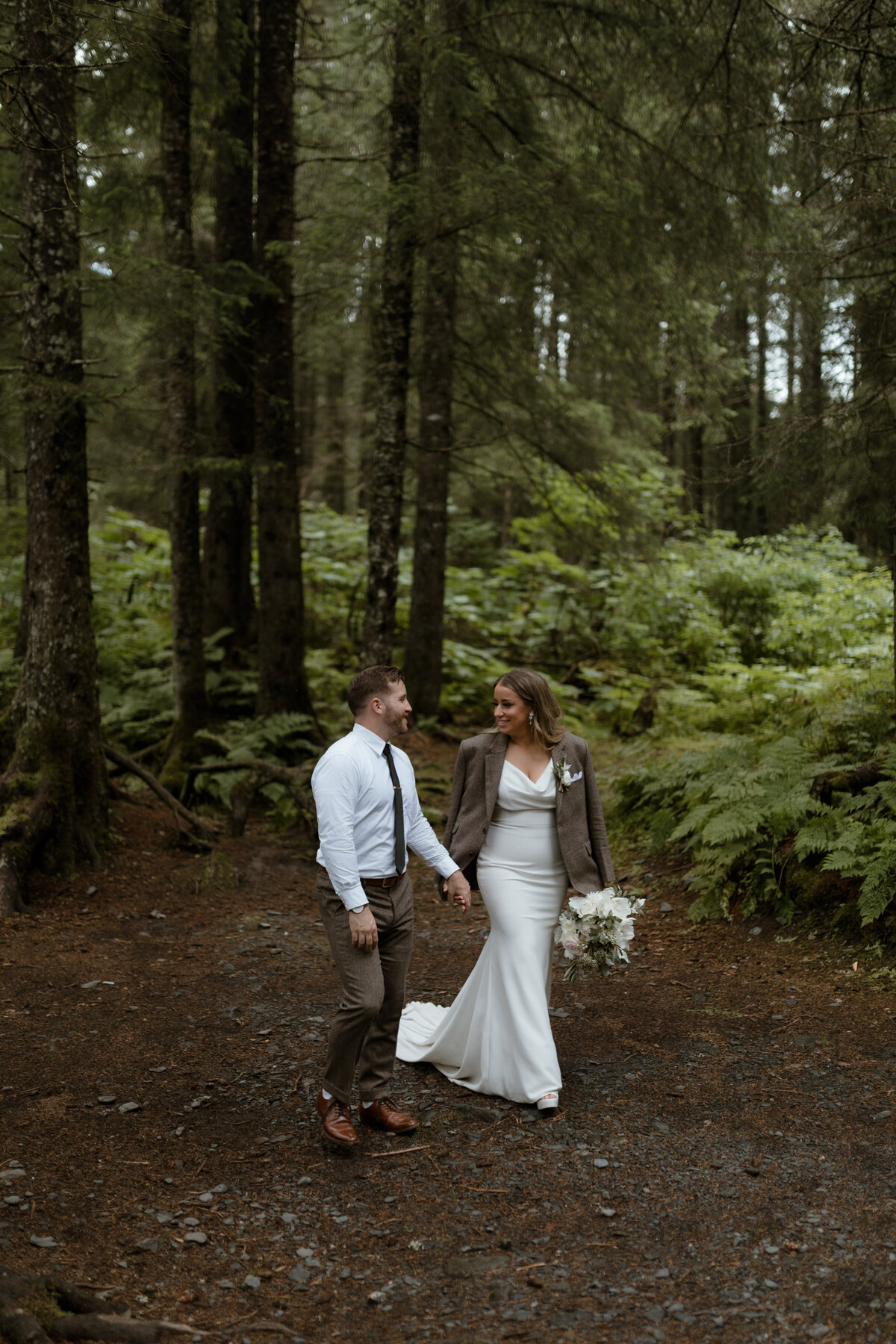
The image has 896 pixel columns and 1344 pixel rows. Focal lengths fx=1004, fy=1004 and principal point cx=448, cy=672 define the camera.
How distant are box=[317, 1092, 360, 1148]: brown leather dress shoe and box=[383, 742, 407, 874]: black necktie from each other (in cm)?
105

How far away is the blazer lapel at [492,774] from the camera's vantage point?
17.0ft

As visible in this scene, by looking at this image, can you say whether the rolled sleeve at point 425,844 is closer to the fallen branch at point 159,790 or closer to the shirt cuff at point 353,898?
the shirt cuff at point 353,898

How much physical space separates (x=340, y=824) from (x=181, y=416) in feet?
24.5

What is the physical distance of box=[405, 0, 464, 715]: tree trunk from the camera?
10172mm

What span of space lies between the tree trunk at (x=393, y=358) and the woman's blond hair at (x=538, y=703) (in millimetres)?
5685

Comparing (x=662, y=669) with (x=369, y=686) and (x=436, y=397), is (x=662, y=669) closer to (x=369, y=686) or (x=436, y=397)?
(x=436, y=397)

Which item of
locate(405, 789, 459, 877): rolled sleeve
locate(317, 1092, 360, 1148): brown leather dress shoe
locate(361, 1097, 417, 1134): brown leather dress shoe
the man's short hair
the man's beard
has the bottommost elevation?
locate(361, 1097, 417, 1134): brown leather dress shoe

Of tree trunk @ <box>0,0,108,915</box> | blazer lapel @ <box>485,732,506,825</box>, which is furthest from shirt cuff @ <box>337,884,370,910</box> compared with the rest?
tree trunk @ <box>0,0,108,915</box>

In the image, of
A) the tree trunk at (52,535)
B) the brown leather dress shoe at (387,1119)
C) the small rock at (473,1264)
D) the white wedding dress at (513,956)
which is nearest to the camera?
the small rock at (473,1264)

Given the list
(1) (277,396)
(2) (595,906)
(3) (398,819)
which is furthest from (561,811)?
(1) (277,396)

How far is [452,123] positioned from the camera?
11.1 meters

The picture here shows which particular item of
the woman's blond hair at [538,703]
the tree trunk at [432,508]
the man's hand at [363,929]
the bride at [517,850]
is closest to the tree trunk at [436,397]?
the tree trunk at [432,508]

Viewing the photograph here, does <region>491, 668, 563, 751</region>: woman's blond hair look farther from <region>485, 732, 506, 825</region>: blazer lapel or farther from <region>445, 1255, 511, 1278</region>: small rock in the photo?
<region>445, 1255, 511, 1278</region>: small rock

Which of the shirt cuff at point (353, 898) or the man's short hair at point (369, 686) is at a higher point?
the man's short hair at point (369, 686)
